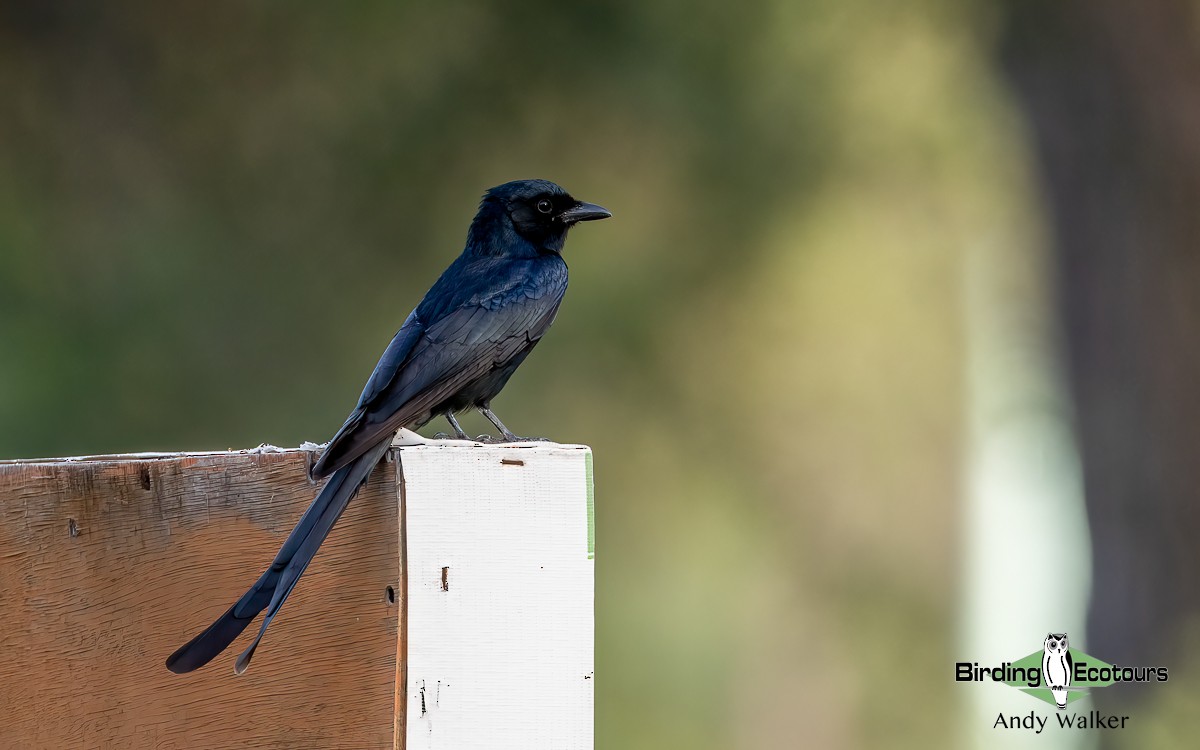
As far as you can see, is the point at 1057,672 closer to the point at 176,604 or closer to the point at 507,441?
the point at 507,441

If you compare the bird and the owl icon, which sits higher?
the bird

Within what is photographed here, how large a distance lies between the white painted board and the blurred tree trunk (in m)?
4.92

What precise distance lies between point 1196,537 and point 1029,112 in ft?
8.49

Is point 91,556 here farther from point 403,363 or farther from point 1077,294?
point 1077,294

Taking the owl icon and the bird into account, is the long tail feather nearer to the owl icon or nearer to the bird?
the bird

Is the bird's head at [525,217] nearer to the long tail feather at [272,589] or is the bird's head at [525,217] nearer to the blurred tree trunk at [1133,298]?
the long tail feather at [272,589]

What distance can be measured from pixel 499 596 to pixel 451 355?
1.56 meters

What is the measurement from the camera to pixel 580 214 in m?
4.28

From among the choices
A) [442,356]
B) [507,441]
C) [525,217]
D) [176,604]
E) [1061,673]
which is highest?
[525,217]

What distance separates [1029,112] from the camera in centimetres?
702

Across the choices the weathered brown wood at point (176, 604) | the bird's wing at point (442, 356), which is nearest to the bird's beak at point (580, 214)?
the bird's wing at point (442, 356)

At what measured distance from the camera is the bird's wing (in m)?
2.41

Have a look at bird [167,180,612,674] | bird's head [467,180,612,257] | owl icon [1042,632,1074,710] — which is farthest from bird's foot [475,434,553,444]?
owl icon [1042,632,1074,710]

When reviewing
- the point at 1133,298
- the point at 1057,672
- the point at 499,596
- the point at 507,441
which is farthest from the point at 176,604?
the point at 1133,298
